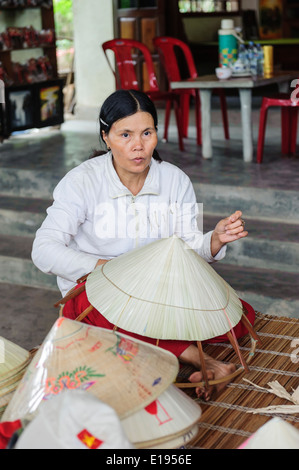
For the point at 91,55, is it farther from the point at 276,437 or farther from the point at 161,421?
the point at 276,437

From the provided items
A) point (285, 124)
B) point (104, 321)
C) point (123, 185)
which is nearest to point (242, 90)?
point (285, 124)

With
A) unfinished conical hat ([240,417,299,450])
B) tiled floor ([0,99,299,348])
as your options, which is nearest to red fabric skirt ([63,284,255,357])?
unfinished conical hat ([240,417,299,450])

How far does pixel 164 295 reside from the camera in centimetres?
166

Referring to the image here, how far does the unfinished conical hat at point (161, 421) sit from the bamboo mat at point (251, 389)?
18 centimetres

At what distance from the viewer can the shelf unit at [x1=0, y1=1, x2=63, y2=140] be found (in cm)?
617

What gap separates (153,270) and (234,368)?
14.4 inches

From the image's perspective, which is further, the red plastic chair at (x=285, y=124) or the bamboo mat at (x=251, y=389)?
the red plastic chair at (x=285, y=124)

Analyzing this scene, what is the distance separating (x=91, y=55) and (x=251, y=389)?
6.82 meters

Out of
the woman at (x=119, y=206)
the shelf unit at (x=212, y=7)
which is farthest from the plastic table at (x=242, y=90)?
the shelf unit at (x=212, y=7)

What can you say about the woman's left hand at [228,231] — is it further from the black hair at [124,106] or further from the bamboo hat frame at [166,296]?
the black hair at [124,106]

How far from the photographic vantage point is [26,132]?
677 centimetres

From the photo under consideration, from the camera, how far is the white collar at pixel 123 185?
214cm

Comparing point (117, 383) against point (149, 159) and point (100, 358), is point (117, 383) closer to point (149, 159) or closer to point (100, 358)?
point (100, 358)

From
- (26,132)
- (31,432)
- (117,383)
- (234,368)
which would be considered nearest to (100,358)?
(117,383)
